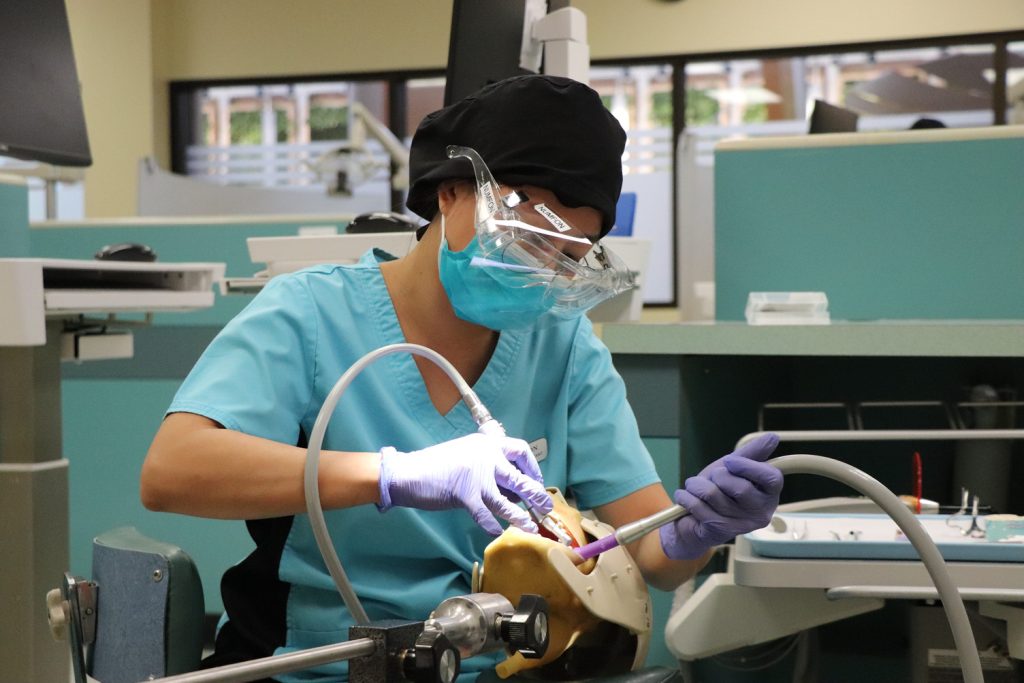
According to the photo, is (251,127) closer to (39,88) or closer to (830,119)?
(830,119)

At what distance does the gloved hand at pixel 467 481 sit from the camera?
3.40ft

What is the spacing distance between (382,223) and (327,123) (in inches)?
204

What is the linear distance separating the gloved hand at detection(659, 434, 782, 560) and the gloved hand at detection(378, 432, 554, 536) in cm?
15

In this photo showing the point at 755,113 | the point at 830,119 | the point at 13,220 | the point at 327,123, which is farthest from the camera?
the point at 327,123

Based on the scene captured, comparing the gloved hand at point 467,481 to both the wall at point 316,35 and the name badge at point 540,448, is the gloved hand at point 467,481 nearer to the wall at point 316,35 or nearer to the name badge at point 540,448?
the name badge at point 540,448

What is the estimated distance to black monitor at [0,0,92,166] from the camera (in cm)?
194

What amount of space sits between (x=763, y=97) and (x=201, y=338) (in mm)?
4083

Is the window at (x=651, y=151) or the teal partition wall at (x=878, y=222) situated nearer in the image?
the teal partition wall at (x=878, y=222)

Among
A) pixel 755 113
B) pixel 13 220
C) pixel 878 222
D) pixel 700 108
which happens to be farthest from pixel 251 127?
pixel 878 222

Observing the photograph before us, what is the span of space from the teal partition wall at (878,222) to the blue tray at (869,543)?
2.13 ft

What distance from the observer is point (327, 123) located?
6.86 meters

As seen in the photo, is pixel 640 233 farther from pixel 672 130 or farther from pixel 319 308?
pixel 319 308

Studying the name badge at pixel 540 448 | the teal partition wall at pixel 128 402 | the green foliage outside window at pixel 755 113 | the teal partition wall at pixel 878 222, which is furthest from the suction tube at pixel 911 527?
the green foliage outside window at pixel 755 113

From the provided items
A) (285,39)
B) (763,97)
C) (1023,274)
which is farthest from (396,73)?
(1023,274)
